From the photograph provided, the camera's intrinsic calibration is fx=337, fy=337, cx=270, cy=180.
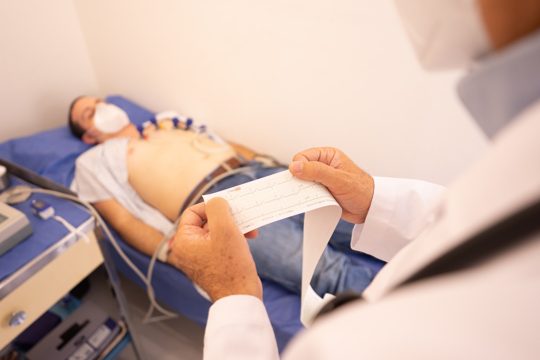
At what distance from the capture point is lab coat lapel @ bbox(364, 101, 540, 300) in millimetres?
250

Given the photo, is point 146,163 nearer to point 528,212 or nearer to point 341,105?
point 341,105

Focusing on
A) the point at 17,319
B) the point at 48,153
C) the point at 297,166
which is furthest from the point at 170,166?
the point at 297,166

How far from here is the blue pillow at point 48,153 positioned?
145 cm

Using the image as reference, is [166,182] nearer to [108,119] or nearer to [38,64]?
[108,119]

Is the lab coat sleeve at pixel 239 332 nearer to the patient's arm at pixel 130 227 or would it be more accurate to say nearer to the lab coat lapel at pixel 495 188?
the lab coat lapel at pixel 495 188

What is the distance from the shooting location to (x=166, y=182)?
144 centimetres

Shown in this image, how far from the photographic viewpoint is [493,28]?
0.29 metres

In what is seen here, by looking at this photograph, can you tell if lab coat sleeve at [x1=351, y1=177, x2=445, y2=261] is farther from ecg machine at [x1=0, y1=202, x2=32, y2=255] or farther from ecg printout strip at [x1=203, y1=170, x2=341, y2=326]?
ecg machine at [x1=0, y1=202, x2=32, y2=255]

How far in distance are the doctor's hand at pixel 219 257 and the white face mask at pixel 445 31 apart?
391 mm

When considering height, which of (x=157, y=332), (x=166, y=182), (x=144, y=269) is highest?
(x=166, y=182)

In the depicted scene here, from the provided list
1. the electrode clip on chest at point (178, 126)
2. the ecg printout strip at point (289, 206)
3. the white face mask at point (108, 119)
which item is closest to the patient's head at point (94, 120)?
the white face mask at point (108, 119)

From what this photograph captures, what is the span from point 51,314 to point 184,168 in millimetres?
782

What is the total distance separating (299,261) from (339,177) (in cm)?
53

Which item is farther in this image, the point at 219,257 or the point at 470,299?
the point at 219,257
